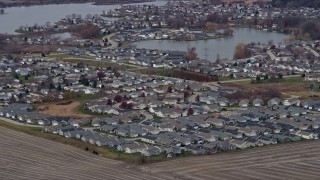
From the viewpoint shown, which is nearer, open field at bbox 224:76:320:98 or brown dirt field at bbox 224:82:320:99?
brown dirt field at bbox 224:82:320:99

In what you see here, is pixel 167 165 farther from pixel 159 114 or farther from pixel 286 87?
pixel 286 87

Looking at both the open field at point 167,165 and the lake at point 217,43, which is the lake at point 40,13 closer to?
the lake at point 217,43

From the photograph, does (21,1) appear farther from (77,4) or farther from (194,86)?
(194,86)

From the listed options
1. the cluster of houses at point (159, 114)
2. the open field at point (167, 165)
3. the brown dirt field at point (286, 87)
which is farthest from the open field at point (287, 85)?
the open field at point (167, 165)

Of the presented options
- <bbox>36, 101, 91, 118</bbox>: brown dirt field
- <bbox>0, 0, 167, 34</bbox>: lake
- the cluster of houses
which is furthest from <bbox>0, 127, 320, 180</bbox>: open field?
<bbox>0, 0, 167, 34</bbox>: lake

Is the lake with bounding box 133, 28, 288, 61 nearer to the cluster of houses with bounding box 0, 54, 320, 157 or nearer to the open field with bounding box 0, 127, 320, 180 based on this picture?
the cluster of houses with bounding box 0, 54, 320, 157
